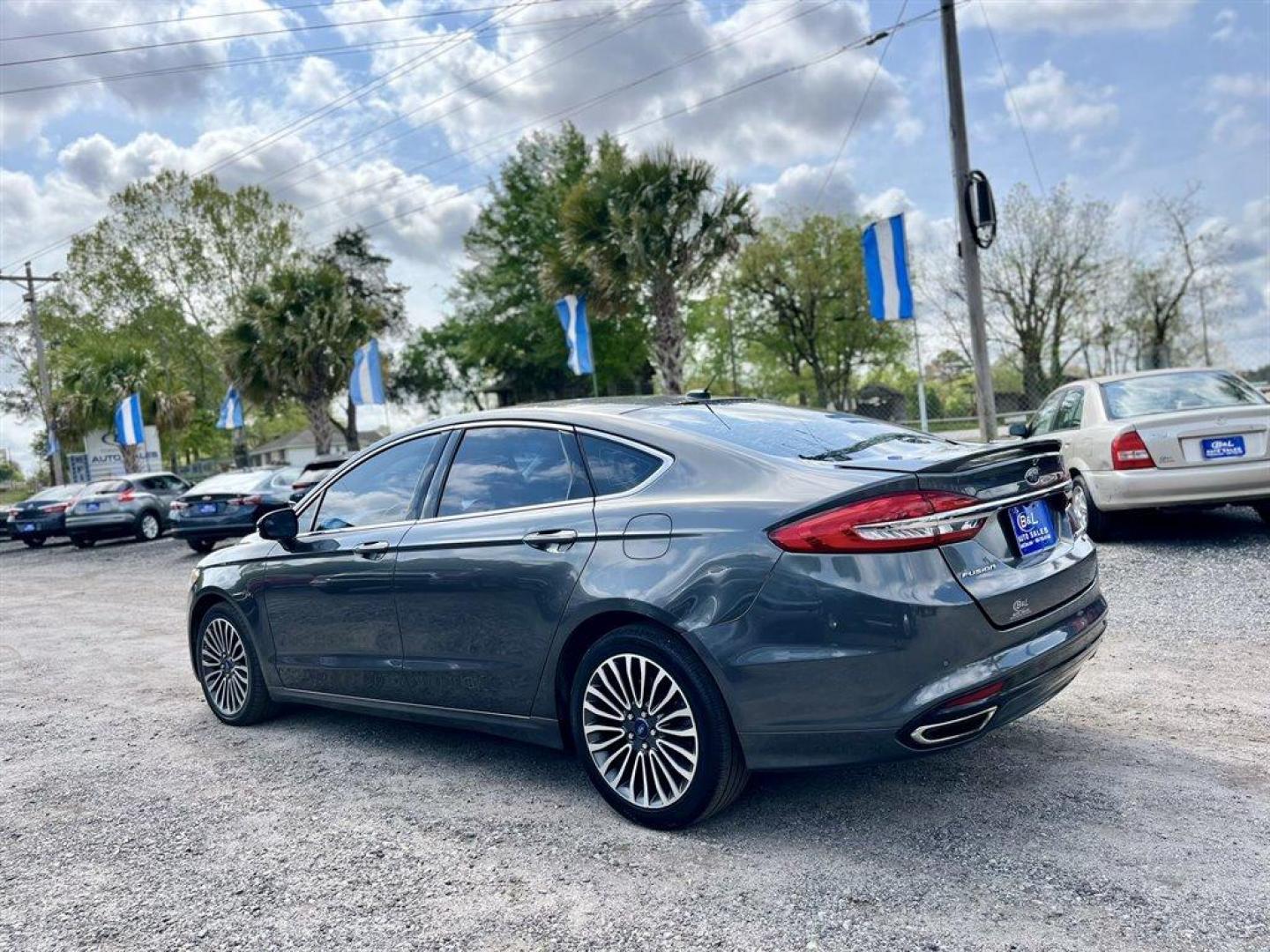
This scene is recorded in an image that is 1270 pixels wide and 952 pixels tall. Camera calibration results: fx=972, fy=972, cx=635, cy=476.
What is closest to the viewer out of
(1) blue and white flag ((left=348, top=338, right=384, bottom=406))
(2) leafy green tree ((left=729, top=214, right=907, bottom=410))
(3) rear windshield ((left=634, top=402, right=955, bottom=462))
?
(3) rear windshield ((left=634, top=402, right=955, bottom=462))

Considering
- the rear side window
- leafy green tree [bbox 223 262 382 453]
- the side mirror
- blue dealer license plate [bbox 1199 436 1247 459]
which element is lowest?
blue dealer license plate [bbox 1199 436 1247 459]

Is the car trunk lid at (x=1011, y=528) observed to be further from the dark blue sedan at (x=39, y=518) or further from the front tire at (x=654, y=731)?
the dark blue sedan at (x=39, y=518)

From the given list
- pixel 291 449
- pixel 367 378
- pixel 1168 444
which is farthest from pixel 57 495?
pixel 291 449

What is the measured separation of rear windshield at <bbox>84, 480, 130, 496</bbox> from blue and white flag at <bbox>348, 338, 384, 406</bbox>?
6252 mm

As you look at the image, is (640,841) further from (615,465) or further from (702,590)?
(615,465)

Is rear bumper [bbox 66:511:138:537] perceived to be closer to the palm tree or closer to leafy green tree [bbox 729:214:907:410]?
the palm tree

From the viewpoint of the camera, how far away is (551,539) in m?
3.61

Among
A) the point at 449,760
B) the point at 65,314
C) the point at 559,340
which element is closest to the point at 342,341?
the point at 559,340

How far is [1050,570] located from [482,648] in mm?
2129

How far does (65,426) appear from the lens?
37062 millimetres

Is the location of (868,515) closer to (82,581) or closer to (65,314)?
(82,581)

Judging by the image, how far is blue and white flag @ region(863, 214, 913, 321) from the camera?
673 inches

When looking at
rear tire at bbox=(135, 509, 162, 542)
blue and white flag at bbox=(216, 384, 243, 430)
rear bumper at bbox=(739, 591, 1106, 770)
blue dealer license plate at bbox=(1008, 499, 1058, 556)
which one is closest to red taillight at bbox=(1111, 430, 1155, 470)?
blue dealer license plate at bbox=(1008, 499, 1058, 556)

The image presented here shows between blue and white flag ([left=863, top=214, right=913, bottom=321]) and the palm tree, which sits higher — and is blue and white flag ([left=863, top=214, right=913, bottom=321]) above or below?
below
